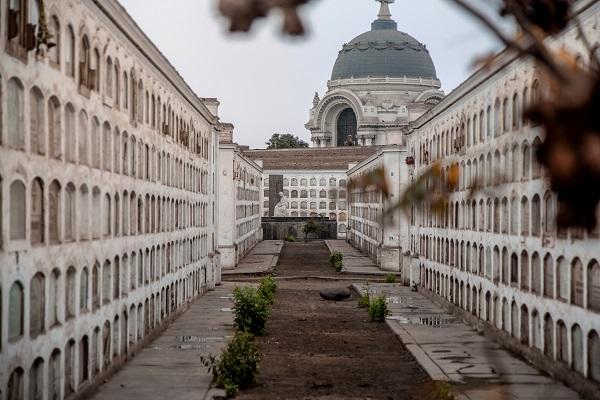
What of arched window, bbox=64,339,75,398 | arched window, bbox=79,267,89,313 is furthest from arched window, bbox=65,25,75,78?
arched window, bbox=64,339,75,398

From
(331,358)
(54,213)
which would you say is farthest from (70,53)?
(331,358)

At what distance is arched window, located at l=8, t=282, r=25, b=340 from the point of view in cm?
1256

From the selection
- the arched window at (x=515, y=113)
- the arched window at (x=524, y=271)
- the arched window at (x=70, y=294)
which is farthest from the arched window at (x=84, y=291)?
the arched window at (x=515, y=113)

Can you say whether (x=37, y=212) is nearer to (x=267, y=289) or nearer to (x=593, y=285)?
(x=593, y=285)

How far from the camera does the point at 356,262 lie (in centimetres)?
5612

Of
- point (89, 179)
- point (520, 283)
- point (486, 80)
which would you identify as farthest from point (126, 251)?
point (486, 80)

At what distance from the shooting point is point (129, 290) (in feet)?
68.6

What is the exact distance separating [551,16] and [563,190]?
933 millimetres

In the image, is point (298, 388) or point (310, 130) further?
point (310, 130)

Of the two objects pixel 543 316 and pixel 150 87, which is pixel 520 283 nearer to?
pixel 543 316

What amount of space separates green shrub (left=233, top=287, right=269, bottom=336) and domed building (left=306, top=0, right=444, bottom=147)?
91.9m

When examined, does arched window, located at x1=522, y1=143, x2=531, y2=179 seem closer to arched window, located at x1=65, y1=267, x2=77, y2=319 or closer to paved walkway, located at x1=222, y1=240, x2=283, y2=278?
arched window, located at x1=65, y1=267, x2=77, y2=319

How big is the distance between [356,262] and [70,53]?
4135cm

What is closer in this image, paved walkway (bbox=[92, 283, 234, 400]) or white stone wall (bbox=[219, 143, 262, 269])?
paved walkway (bbox=[92, 283, 234, 400])
